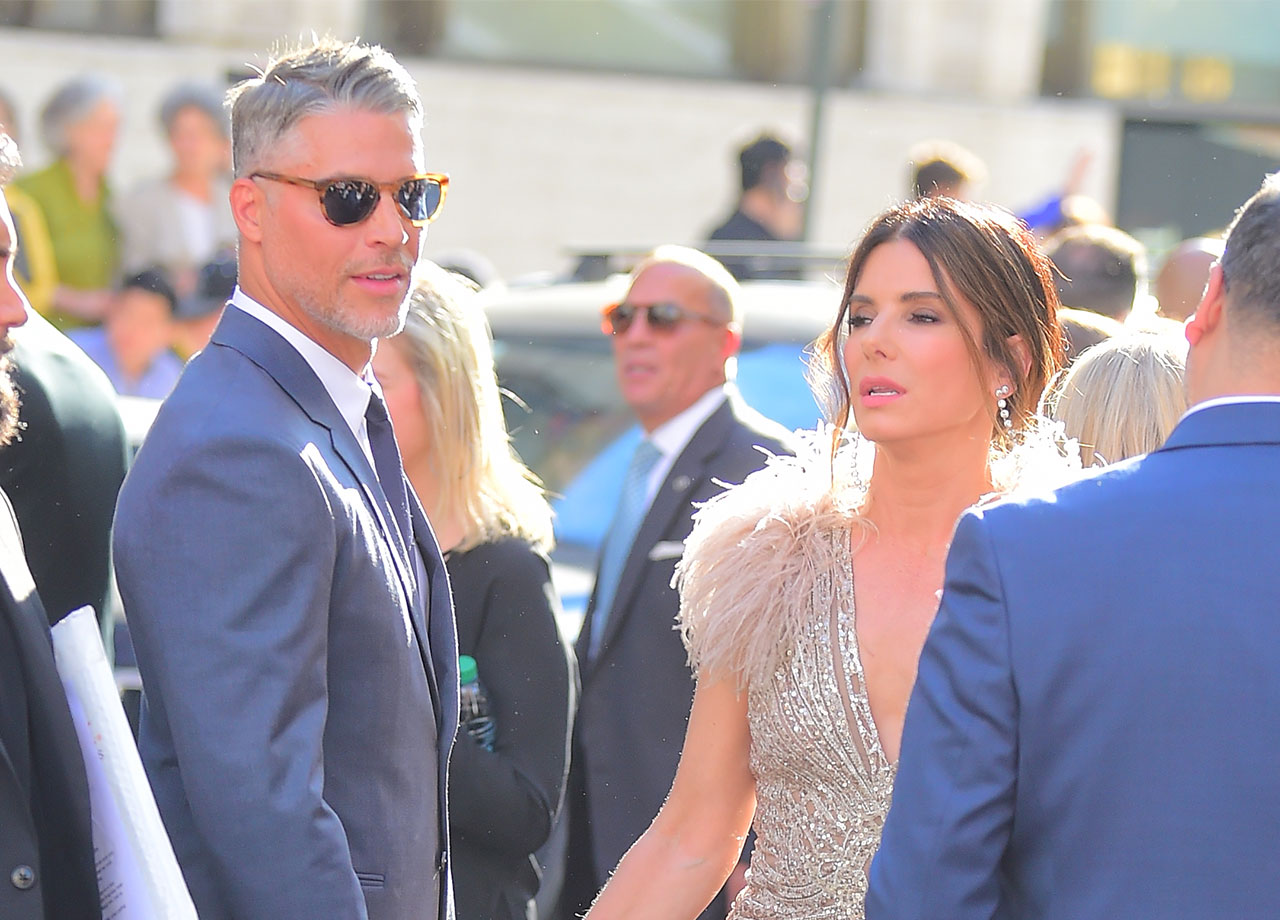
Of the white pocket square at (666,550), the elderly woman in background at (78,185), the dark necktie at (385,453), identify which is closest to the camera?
the dark necktie at (385,453)

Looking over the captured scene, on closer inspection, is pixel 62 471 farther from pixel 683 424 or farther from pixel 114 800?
pixel 683 424

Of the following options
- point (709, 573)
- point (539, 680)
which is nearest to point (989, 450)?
point (709, 573)

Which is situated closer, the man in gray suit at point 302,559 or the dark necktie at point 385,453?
the man in gray suit at point 302,559

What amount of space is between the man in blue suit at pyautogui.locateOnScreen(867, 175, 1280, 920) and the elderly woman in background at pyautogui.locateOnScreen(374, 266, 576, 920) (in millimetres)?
1526

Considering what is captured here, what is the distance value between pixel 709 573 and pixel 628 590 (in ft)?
4.77

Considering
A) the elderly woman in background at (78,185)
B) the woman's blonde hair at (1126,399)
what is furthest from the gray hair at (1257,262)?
the elderly woman in background at (78,185)

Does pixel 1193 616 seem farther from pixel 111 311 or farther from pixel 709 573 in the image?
pixel 111 311

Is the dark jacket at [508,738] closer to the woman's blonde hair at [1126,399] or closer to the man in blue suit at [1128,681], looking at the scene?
the woman's blonde hair at [1126,399]

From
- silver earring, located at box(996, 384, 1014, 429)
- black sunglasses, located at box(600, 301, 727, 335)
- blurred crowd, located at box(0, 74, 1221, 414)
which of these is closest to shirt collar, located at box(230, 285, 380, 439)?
silver earring, located at box(996, 384, 1014, 429)

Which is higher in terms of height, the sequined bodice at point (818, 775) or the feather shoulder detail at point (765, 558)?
the feather shoulder detail at point (765, 558)

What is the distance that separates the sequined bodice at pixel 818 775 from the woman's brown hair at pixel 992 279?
1.64ft

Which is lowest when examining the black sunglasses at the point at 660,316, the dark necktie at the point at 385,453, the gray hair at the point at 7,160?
the black sunglasses at the point at 660,316

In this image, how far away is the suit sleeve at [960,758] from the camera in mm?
2100

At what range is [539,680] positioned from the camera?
3.71m
